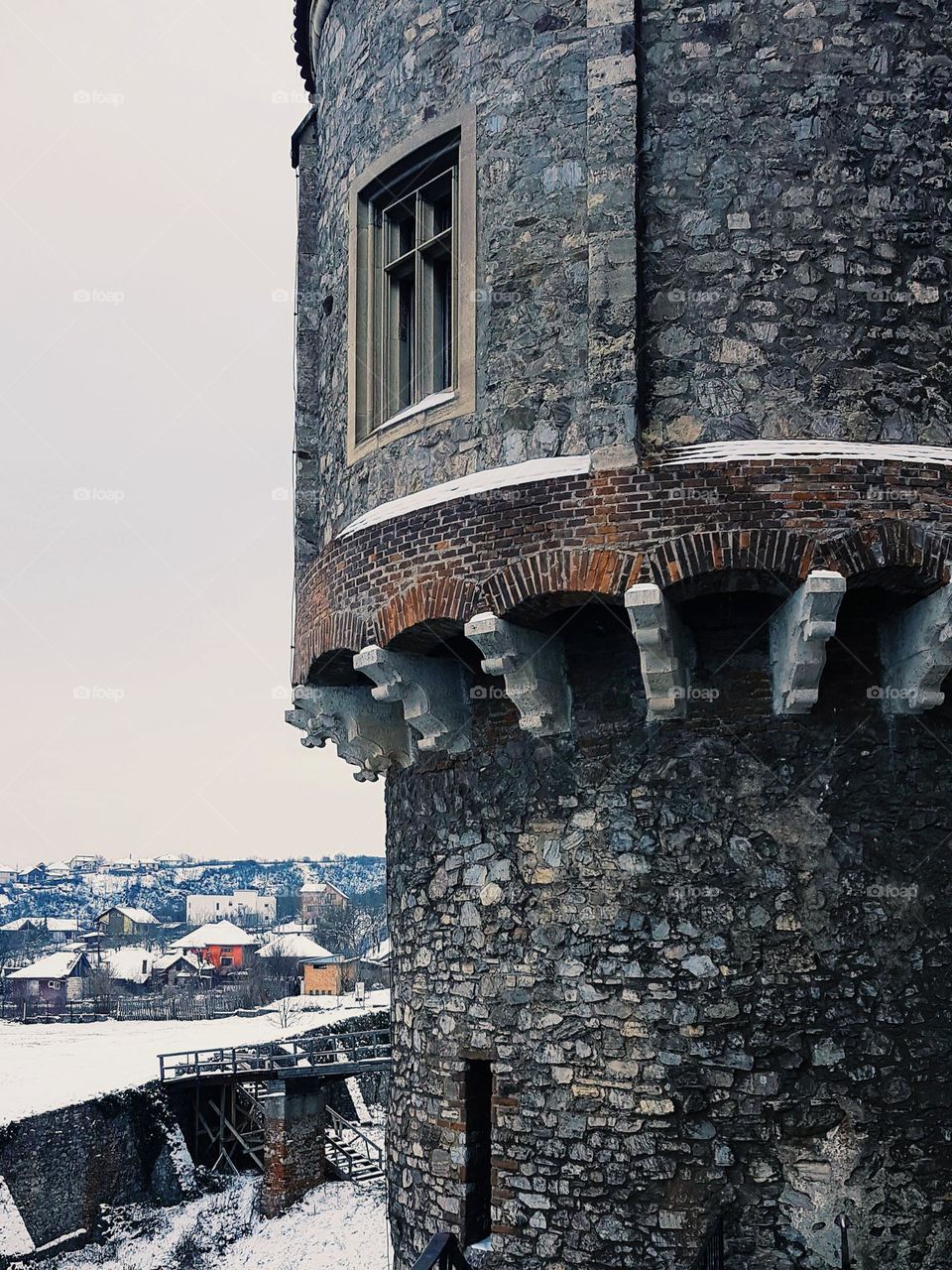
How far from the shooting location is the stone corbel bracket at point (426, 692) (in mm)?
8961

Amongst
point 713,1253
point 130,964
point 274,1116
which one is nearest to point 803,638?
point 713,1253

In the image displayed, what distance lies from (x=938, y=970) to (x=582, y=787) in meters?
2.38

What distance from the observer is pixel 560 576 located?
7922 mm

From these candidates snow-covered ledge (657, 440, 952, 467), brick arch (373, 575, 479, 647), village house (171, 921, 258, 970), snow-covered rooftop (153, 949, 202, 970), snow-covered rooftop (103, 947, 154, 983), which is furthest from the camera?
village house (171, 921, 258, 970)

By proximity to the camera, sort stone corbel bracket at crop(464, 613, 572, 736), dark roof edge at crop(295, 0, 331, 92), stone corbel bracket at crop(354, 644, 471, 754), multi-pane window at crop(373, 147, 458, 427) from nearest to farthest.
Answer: stone corbel bracket at crop(464, 613, 572, 736) < stone corbel bracket at crop(354, 644, 471, 754) < multi-pane window at crop(373, 147, 458, 427) < dark roof edge at crop(295, 0, 331, 92)

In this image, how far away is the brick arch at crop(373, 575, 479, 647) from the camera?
8312 millimetres

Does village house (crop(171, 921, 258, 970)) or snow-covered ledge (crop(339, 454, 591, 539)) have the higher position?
snow-covered ledge (crop(339, 454, 591, 539))

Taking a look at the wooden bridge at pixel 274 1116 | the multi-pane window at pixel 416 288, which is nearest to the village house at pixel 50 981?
the wooden bridge at pixel 274 1116

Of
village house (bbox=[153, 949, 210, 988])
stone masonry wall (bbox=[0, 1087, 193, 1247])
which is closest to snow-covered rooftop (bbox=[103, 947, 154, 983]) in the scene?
village house (bbox=[153, 949, 210, 988])

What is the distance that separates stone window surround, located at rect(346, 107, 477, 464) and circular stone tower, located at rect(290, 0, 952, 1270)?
0.05m

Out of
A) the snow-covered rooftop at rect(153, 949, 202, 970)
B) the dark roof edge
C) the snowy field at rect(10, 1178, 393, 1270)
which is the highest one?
the dark roof edge

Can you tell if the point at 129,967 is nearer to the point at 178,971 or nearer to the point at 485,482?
the point at 178,971

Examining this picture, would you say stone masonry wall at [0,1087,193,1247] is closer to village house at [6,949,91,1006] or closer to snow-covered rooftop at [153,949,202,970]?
village house at [6,949,91,1006]

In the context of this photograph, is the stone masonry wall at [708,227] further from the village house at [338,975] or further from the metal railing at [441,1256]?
the village house at [338,975]
